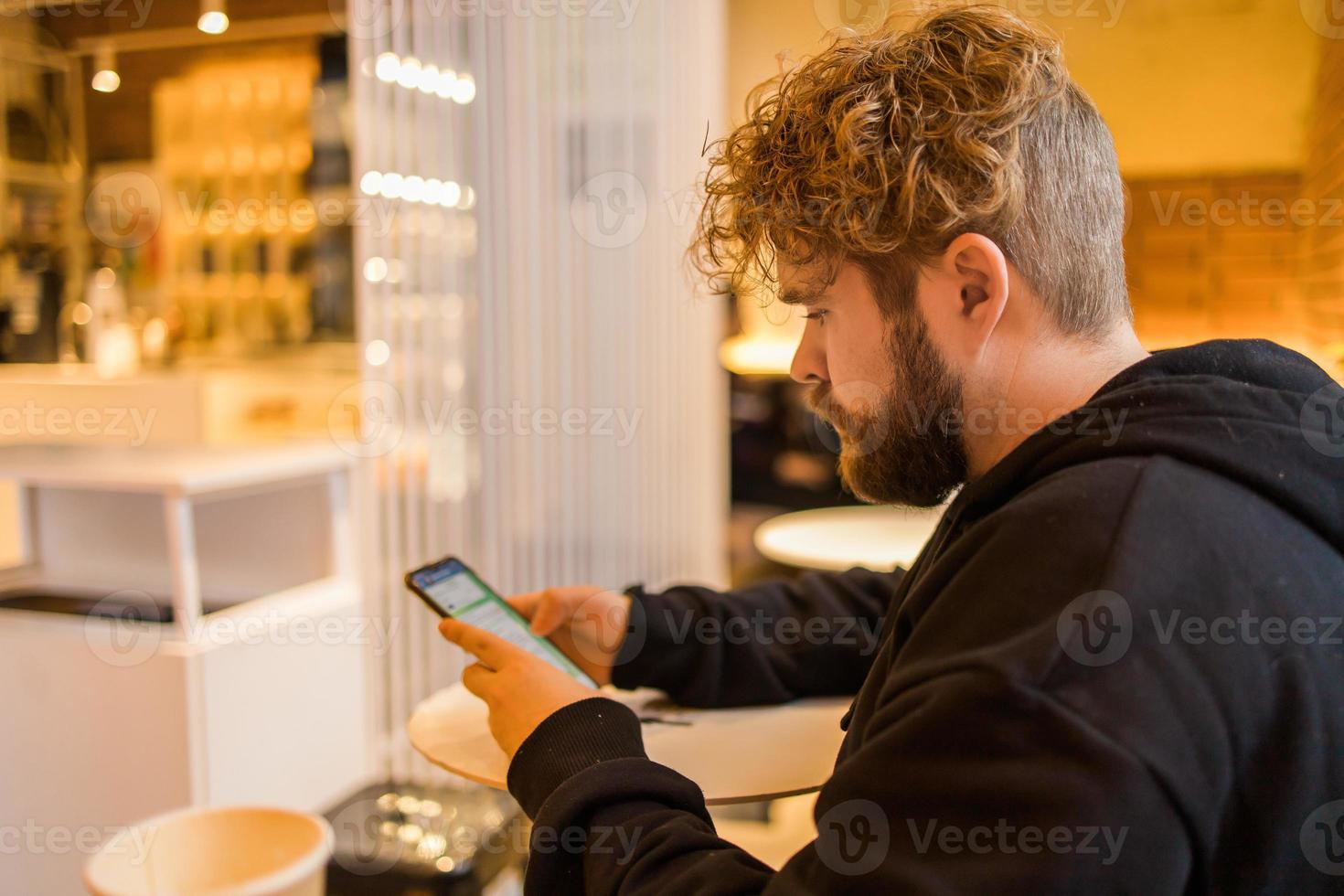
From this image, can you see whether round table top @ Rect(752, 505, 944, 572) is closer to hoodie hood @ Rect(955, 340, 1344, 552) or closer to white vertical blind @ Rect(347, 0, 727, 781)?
white vertical blind @ Rect(347, 0, 727, 781)

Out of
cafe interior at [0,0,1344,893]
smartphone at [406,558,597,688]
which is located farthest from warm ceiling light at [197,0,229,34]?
smartphone at [406,558,597,688]

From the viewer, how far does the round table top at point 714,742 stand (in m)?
0.90

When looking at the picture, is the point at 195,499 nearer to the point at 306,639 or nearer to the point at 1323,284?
the point at 306,639

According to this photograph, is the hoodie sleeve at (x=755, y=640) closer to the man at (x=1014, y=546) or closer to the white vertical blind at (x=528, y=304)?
the man at (x=1014, y=546)

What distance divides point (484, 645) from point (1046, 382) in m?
0.50

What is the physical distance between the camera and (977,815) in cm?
55

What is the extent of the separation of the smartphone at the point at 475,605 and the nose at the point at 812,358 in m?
0.38

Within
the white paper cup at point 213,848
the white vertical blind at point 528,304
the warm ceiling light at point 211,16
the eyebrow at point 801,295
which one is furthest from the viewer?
the white vertical blind at point 528,304

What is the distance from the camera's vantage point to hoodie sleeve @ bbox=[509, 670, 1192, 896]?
20.8 inches

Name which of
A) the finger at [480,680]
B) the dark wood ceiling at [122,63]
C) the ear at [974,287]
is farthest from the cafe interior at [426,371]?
the ear at [974,287]

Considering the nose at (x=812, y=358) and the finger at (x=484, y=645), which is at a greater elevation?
the nose at (x=812, y=358)

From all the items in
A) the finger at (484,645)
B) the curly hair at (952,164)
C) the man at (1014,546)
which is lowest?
the finger at (484,645)

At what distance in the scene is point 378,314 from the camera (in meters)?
1.58

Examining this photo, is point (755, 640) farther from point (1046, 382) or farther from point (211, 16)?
point (211, 16)
